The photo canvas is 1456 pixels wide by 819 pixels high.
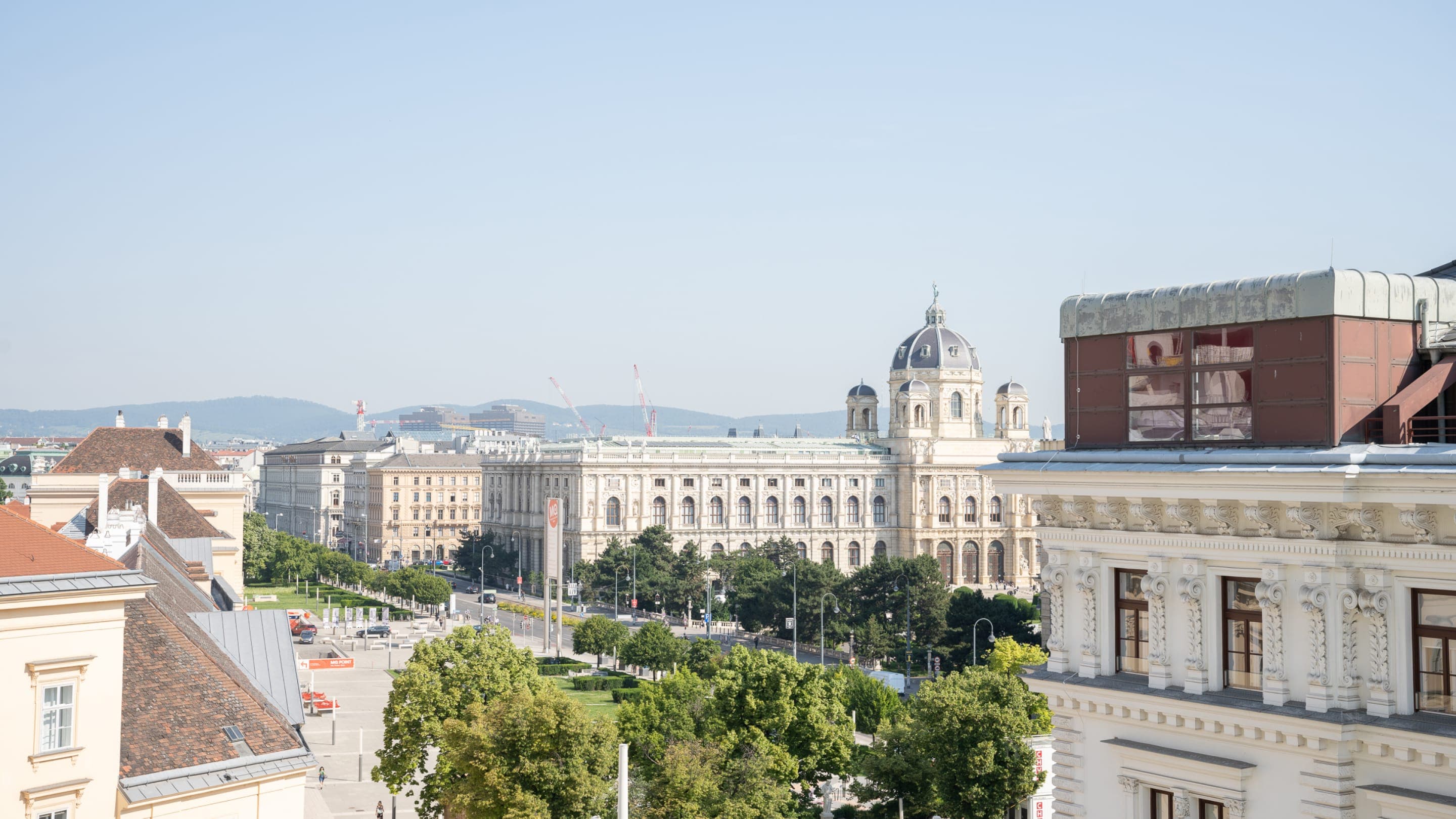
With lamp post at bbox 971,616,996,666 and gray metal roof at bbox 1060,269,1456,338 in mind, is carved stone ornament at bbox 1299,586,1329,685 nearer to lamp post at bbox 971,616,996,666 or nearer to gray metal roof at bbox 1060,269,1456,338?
gray metal roof at bbox 1060,269,1456,338

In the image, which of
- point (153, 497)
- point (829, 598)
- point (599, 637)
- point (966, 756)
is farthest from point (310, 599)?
point (966, 756)

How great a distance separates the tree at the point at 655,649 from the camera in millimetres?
78000

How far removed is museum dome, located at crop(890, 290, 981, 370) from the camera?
160250 mm

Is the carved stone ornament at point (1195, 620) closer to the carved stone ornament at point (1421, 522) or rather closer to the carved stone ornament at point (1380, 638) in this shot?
the carved stone ornament at point (1380, 638)

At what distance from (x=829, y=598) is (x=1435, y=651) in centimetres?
8148

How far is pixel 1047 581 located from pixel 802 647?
78.9 metres

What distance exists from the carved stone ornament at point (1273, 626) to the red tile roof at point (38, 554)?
17.1 meters

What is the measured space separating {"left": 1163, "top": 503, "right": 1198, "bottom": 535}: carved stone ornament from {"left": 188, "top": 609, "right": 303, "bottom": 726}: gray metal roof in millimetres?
20066

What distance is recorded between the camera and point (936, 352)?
160125 millimetres

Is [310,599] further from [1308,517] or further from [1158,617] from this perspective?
[1308,517]

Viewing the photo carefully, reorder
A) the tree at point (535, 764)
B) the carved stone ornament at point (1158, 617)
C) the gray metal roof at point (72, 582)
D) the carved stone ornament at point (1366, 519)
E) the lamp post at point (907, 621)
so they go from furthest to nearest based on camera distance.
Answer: the lamp post at point (907, 621), the tree at point (535, 764), the gray metal roof at point (72, 582), the carved stone ornament at point (1158, 617), the carved stone ornament at point (1366, 519)

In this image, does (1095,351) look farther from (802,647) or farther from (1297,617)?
(802,647)

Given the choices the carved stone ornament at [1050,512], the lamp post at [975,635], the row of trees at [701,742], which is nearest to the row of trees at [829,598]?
the lamp post at [975,635]

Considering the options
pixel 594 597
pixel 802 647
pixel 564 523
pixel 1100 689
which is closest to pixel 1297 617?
pixel 1100 689
